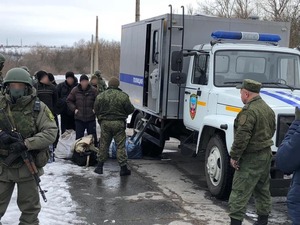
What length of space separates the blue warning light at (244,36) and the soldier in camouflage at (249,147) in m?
2.48

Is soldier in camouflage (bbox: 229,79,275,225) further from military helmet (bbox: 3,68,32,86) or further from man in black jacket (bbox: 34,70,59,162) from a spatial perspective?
man in black jacket (bbox: 34,70,59,162)

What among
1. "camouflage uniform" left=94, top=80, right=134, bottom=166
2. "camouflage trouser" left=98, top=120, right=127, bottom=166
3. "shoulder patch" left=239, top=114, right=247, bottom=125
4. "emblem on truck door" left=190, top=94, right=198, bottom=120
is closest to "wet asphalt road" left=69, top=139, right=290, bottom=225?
"camouflage trouser" left=98, top=120, right=127, bottom=166

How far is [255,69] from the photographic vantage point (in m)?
7.11

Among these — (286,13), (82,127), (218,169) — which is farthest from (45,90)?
(286,13)

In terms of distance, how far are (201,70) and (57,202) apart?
3.19 metres

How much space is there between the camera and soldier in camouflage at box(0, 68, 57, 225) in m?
4.04

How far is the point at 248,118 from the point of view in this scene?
4.91m

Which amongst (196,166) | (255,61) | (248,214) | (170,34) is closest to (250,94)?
(248,214)

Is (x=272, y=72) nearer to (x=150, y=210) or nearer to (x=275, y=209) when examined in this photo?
(x=275, y=209)

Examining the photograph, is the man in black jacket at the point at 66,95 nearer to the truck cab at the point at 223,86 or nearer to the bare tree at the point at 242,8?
the truck cab at the point at 223,86

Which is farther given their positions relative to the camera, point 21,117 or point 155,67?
point 155,67

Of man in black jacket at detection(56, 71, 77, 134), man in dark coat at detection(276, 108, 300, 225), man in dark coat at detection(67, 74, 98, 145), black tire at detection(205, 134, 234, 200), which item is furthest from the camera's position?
man in black jacket at detection(56, 71, 77, 134)

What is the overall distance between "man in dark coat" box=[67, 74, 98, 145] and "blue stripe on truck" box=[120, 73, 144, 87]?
1.01 meters

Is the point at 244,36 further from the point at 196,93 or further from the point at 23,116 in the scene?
the point at 23,116
